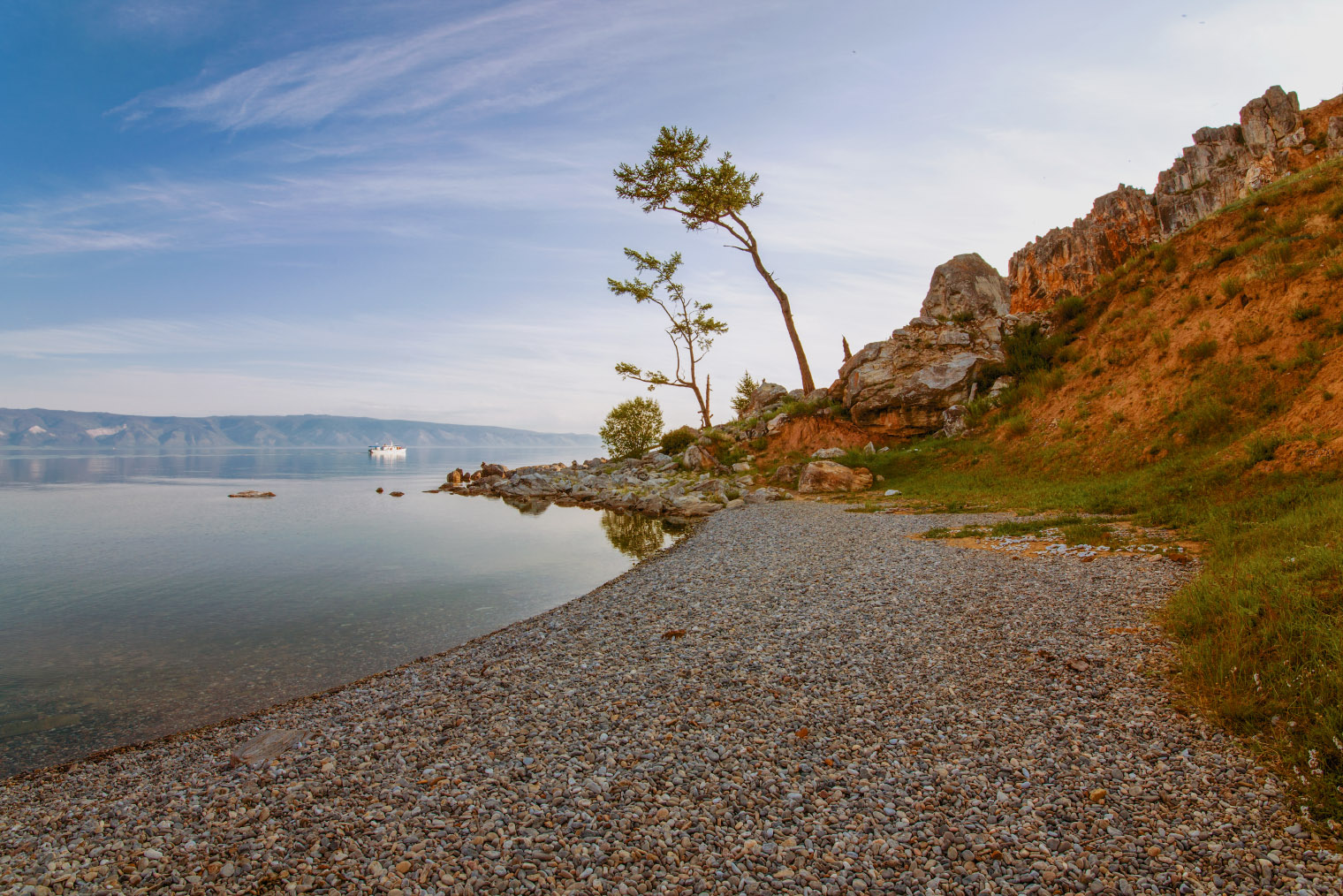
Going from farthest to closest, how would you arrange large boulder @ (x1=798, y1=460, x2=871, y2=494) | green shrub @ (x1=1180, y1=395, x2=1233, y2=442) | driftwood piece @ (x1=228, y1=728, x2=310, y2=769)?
large boulder @ (x1=798, y1=460, x2=871, y2=494) → green shrub @ (x1=1180, y1=395, x2=1233, y2=442) → driftwood piece @ (x1=228, y1=728, x2=310, y2=769)

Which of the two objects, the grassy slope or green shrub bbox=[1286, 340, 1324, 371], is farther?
green shrub bbox=[1286, 340, 1324, 371]

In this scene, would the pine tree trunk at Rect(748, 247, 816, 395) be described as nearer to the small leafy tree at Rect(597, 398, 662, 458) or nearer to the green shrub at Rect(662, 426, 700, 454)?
the green shrub at Rect(662, 426, 700, 454)

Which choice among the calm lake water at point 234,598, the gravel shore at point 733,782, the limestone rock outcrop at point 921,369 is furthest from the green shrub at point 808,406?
the gravel shore at point 733,782

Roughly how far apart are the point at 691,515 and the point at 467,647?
1757 cm

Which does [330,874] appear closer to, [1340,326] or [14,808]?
[14,808]

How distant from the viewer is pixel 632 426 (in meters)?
51.0

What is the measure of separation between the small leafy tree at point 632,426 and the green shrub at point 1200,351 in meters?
36.2

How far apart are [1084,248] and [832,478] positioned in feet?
137

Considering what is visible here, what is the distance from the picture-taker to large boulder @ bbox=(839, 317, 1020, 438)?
28000 mm

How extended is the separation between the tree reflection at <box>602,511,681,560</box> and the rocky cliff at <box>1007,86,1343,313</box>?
37511 millimetres

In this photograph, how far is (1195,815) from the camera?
4281 mm

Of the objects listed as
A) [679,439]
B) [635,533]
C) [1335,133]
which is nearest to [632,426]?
[679,439]

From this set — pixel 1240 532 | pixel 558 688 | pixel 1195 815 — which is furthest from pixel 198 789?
pixel 1240 532

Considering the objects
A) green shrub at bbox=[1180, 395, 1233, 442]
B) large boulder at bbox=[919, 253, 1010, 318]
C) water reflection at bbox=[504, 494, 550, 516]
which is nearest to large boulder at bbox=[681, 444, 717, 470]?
water reflection at bbox=[504, 494, 550, 516]
